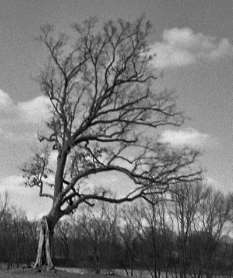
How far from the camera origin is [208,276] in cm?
4569

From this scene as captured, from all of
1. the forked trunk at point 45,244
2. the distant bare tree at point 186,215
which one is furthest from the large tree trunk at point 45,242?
the distant bare tree at point 186,215

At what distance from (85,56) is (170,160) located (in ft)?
26.7

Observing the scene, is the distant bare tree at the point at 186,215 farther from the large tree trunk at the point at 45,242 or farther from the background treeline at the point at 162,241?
the large tree trunk at the point at 45,242

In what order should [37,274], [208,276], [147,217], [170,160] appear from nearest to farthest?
[37,274]
[170,160]
[208,276]
[147,217]

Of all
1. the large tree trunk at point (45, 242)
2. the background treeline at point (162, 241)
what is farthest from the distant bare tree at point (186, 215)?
the large tree trunk at point (45, 242)

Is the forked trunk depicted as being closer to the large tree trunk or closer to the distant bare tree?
the large tree trunk

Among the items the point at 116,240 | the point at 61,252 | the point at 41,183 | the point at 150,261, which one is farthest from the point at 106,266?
the point at 41,183

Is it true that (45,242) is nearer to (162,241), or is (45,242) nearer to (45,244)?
(45,244)

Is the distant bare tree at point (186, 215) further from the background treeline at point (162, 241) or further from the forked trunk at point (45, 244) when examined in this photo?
the forked trunk at point (45, 244)

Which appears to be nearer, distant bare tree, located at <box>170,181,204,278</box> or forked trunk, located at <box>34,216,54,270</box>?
forked trunk, located at <box>34,216,54,270</box>

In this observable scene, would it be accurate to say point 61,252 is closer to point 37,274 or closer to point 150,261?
point 150,261

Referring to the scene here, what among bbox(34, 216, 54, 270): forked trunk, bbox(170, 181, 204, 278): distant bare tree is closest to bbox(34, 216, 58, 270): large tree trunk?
bbox(34, 216, 54, 270): forked trunk

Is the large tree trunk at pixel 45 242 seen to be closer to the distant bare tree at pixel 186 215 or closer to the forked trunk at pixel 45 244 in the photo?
the forked trunk at pixel 45 244

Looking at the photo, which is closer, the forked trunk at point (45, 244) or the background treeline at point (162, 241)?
the forked trunk at point (45, 244)
